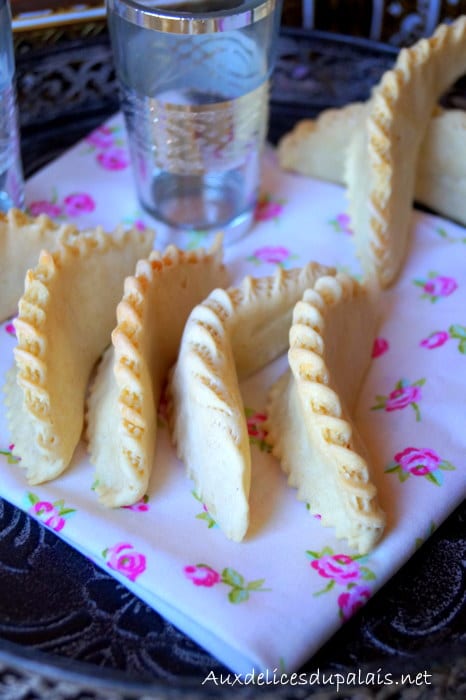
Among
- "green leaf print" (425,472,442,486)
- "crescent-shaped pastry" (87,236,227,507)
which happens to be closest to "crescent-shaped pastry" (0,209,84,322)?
"crescent-shaped pastry" (87,236,227,507)

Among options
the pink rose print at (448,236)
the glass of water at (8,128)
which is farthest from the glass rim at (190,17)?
the pink rose print at (448,236)

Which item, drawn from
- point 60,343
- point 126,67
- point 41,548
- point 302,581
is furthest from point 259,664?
point 126,67

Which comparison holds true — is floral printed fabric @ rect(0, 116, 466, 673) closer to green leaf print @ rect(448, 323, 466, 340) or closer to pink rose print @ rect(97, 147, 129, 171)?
green leaf print @ rect(448, 323, 466, 340)

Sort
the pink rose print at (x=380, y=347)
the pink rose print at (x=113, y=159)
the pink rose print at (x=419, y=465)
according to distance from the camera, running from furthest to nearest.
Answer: the pink rose print at (x=113, y=159) < the pink rose print at (x=380, y=347) < the pink rose print at (x=419, y=465)

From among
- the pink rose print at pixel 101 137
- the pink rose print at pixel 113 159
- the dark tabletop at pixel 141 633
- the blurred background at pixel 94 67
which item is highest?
the blurred background at pixel 94 67

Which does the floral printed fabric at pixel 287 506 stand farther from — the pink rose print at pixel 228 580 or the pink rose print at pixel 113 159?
the pink rose print at pixel 113 159

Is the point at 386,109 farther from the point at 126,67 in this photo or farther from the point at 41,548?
the point at 41,548

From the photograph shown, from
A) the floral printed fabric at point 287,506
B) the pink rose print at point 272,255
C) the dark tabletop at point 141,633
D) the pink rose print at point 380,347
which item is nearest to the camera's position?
the dark tabletop at point 141,633

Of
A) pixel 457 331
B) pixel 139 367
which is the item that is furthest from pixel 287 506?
pixel 457 331
